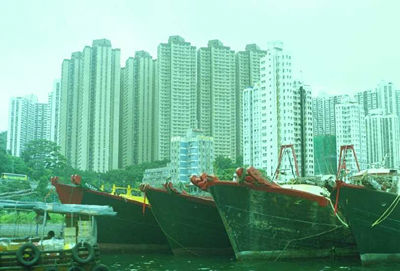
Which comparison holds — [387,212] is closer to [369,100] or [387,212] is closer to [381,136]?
[381,136]

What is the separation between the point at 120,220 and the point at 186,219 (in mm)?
3476

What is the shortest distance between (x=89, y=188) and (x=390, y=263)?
12579 millimetres

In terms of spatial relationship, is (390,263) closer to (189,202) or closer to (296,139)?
(189,202)

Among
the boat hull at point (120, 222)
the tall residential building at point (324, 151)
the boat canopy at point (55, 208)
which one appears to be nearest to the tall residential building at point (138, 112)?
the tall residential building at point (324, 151)

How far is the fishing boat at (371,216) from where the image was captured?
626 inches

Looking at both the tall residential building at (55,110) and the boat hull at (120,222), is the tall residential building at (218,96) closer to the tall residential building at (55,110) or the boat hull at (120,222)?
the tall residential building at (55,110)

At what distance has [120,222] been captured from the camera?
22.3 meters

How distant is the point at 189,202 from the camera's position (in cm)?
2028

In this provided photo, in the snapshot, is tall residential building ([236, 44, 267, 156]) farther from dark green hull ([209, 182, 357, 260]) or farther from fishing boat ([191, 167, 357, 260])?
dark green hull ([209, 182, 357, 260])

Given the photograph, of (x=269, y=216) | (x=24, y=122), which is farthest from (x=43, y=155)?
(x=269, y=216)

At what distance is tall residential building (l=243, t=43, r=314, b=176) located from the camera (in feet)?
198

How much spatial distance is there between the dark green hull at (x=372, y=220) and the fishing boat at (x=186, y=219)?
19.8ft

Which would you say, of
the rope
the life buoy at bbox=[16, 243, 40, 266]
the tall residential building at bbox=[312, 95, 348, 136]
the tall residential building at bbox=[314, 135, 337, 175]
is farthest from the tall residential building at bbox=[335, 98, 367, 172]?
the life buoy at bbox=[16, 243, 40, 266]

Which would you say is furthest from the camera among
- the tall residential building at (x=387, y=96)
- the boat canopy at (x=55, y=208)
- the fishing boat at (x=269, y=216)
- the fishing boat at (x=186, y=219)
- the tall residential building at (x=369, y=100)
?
the tall residential building at (x=369, y=100)
